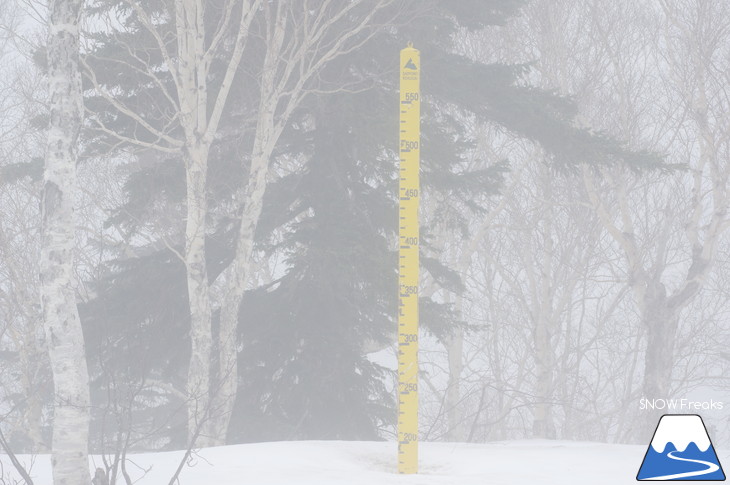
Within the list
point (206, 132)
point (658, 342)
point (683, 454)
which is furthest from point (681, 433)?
point (658, 342)

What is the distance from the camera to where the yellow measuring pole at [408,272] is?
21.9 feet

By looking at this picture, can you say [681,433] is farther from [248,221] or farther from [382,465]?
[248,221]

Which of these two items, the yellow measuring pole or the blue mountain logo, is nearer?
the blue mountain logo

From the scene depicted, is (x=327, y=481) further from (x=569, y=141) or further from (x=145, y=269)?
(x=569, y=141)

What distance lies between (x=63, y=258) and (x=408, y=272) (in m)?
2.81

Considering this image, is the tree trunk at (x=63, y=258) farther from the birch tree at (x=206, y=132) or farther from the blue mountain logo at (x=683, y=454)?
the blue mountain logo at (x=683, y=454)

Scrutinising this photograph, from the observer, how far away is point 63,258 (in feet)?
21.1

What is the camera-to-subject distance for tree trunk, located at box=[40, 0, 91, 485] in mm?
6301

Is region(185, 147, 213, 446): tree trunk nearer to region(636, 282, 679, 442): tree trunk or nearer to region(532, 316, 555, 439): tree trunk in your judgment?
region(636, 282, 679, 442): tree trunk

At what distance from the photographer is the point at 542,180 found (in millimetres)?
19266

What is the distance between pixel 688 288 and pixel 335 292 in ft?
22.2

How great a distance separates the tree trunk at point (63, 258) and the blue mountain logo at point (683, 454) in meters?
4.41

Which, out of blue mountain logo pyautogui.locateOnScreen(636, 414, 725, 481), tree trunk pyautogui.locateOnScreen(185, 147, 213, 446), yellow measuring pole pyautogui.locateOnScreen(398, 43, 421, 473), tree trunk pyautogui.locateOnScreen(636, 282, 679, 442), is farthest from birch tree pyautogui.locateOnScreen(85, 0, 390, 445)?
tree trunk pyautogui.locateOnScreen(636, 282, 679, 442)

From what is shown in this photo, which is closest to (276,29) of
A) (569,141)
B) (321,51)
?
(321,51)
